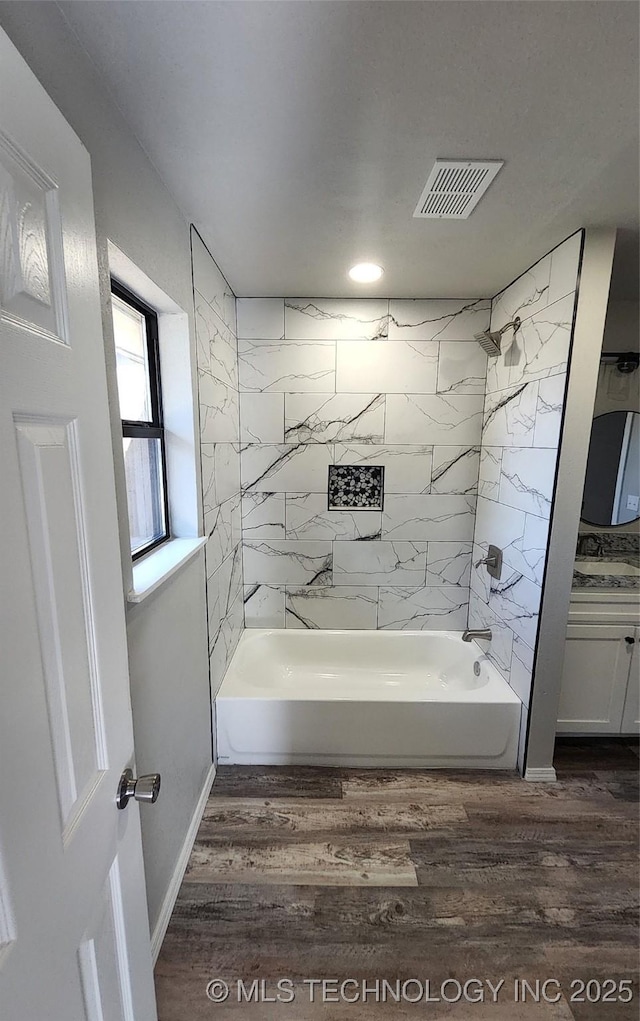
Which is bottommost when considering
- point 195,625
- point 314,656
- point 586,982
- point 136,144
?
point 586,982

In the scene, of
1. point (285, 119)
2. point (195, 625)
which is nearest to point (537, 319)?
point (285, 119)

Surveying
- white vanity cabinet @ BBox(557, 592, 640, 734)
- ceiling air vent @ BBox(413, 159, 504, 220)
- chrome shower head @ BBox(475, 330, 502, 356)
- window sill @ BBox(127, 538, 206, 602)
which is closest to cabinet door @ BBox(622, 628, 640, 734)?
white vanity cabinet @ BBox(557, 592, 640, 734)

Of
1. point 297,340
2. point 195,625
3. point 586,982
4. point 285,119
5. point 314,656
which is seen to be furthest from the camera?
point 314,656

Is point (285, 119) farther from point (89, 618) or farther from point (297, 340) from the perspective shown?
point (297, 340)

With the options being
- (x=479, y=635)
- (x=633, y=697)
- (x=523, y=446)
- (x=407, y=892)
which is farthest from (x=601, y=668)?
(x=407, y=892)

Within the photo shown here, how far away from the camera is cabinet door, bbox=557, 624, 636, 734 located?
210 centimetres

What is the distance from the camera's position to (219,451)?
212cm

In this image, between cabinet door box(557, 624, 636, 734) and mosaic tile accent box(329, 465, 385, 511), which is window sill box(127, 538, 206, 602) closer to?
mosaic tile accent box(329, 465, 385, 511)

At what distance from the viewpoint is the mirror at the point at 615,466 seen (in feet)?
8.36

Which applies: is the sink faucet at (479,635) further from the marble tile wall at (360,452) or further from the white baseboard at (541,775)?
the white baseboard at (541,775)

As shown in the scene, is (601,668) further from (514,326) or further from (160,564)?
(160,564)

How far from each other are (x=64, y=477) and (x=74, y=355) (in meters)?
0.19

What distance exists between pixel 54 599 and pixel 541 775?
2372 millimetres

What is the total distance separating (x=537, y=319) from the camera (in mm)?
1943
